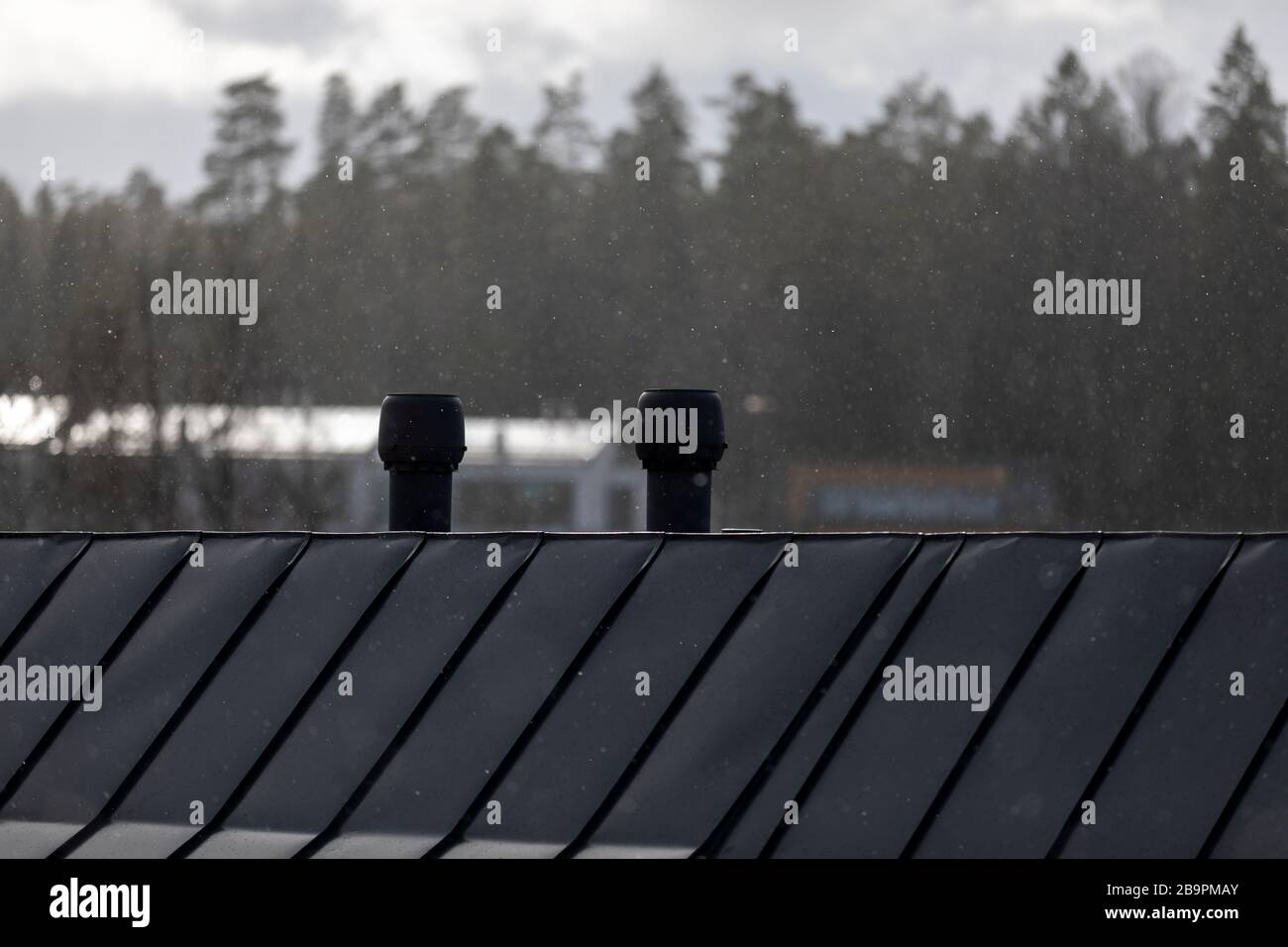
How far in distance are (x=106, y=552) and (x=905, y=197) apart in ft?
221

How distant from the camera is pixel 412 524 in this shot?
7016 mm

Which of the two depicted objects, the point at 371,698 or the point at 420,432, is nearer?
the point at 371,698

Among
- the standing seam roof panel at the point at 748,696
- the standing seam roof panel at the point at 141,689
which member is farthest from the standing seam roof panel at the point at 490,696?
the standing seam roof panel at the point at 141,689

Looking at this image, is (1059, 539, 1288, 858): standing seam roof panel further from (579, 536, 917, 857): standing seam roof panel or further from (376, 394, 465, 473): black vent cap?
(376, 394, 465, 473): black vent cap

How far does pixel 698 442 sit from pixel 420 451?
128 cm

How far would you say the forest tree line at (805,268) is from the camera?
65125 mm

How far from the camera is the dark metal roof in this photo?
4.56m

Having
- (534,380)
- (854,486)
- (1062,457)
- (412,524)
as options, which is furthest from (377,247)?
(412,524)

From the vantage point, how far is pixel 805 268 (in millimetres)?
69812

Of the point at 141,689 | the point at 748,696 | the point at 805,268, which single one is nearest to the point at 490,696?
the point at 748,696
